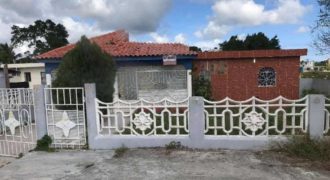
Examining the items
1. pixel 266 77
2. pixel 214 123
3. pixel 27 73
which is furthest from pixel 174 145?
pixel 27 73

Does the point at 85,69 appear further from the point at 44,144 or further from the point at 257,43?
the point at 257,43

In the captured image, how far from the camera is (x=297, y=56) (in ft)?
38.2

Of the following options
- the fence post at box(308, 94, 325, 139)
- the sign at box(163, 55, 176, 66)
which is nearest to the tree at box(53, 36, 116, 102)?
the sign at box(163, 55, 176, 66)

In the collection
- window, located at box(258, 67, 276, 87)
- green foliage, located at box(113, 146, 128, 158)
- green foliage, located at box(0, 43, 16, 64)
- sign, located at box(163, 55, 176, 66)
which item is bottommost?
green foliage, located at box(113, 146, 128, 158)

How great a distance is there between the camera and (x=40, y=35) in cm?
4356

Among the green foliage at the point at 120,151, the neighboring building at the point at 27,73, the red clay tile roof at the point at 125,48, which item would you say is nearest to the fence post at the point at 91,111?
the green foliage at the point at 120,151

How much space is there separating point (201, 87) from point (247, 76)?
201cm

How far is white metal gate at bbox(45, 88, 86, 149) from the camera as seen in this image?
20.0ft

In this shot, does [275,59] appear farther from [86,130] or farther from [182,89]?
[86,130]

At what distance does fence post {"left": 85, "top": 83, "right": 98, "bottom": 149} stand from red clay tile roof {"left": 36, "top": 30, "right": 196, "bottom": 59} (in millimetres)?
A: 4555

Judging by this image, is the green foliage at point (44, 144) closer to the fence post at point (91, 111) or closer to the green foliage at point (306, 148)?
the fence post at point (91, 111)

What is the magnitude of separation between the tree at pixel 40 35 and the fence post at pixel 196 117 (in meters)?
40.2

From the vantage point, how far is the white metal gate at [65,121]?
6.11m

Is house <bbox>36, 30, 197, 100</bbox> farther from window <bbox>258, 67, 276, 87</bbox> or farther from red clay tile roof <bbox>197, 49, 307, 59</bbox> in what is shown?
window <bbox>258, 67, 276, 87</bbox>
